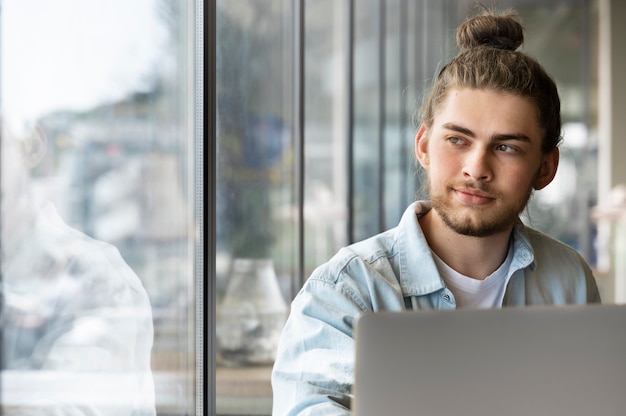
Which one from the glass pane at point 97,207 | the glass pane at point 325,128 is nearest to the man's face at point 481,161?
the glass pane at point 97,207

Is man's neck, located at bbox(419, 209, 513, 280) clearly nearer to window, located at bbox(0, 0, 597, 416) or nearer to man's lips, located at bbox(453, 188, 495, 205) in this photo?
man's lips, located at bbox(453, 188, 495, 205)

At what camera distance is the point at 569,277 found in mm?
1526

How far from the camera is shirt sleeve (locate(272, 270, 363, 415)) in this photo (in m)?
1.12

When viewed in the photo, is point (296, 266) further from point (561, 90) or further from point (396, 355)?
point (396, 355)

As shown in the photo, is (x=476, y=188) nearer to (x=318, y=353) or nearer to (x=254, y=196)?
(x=318, y=353)

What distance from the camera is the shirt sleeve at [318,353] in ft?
3.66

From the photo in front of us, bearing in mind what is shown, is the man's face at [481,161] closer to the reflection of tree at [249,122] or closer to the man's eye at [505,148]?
the man's eye at [505,148]

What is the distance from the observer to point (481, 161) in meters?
1.38

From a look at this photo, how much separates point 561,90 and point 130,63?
0.84 m

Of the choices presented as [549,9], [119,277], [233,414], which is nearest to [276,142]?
[233,414]

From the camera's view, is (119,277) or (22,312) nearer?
(22,312)

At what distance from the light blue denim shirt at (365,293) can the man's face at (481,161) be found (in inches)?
3.1

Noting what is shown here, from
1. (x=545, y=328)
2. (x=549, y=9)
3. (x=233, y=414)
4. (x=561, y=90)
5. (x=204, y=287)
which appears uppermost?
(x=549, y=9)

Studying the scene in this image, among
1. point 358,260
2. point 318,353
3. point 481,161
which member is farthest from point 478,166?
point 318,353
